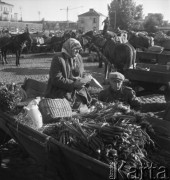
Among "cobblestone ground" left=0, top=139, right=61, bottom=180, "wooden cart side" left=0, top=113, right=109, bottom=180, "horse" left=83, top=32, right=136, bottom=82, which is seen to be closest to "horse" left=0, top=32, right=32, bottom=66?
"horse" left=83, top=32, right=136, bottom=82

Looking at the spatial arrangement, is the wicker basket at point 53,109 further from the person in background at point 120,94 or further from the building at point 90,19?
the building at point 90,19

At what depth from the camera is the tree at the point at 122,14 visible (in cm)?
5291

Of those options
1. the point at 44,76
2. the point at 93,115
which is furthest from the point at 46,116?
the point at 44,76

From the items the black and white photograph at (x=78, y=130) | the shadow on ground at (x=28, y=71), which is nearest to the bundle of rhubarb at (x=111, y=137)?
the black and white photograph at (x=78, y=130)

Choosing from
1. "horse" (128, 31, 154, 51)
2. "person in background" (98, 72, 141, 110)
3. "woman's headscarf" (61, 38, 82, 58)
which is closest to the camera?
"woman's headscarf" (61, 38, 82, 58)

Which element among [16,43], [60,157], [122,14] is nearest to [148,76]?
[60,157]

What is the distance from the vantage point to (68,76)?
15.9ft

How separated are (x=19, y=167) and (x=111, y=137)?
2.05m

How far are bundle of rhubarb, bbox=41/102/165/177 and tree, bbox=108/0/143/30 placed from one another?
48538 millimetres

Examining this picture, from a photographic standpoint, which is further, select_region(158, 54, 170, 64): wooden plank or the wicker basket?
select_region(158, 54, 170, 64): wooden plank

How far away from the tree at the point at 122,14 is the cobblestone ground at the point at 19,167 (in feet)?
156

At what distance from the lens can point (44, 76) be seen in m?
12.2

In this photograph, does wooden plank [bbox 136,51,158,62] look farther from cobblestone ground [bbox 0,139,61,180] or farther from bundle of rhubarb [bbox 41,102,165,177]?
bundle of rhubarb [bbox 41,102,165,177]

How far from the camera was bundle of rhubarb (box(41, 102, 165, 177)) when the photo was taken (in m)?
3.06
